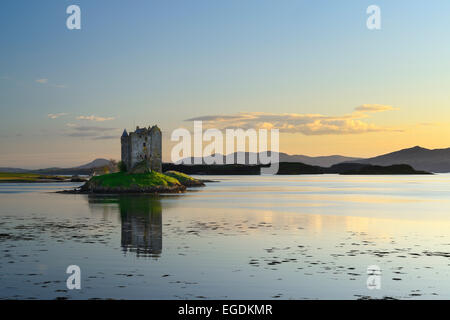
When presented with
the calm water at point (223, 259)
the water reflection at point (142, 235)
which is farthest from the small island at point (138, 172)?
the calm water at point (223, 259)

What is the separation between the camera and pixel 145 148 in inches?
→ 4705

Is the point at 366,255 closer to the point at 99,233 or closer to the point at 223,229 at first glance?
the point at 223,229

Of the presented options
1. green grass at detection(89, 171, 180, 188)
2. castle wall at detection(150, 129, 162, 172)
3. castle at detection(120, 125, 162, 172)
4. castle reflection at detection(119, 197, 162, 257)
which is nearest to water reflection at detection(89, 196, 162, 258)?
castle reflection at detection(119, 197, 162, 257)

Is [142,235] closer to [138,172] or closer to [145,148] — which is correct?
[138,172]

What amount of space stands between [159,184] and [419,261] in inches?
3661

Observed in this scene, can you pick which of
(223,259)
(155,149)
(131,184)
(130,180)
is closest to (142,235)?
(223,259)

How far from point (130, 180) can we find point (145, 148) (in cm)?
1173

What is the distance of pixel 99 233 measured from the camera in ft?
121

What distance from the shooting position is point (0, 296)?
17.4 metres

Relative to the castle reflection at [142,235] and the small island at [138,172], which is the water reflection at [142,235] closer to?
the castle reflection at [142,235]
